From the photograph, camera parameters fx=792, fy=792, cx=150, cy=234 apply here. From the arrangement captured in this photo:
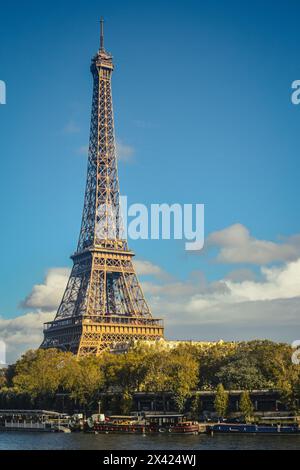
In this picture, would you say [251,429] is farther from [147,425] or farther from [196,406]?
[196,406]

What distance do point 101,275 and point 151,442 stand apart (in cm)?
8578

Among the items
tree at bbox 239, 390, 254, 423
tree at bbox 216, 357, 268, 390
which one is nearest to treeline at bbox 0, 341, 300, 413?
tree at bbox 216, 357, 268, 390

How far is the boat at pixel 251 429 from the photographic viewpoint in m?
105

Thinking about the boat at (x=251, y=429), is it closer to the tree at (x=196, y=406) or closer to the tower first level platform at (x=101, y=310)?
the tree at (x=196, y=406)

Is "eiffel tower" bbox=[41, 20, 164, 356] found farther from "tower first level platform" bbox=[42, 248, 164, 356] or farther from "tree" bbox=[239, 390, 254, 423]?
"tree" bbox=[239, 390, 254, 423]

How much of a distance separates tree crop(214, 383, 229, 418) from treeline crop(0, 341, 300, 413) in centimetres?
66

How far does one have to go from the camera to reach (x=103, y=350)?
17038 centimetres

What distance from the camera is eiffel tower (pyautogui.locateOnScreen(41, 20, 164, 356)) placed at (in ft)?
568

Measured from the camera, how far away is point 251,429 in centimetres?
10712

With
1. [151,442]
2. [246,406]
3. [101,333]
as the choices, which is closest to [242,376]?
[246,406]

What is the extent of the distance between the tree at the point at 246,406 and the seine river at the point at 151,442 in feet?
50.8

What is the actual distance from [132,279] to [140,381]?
47.2 m
